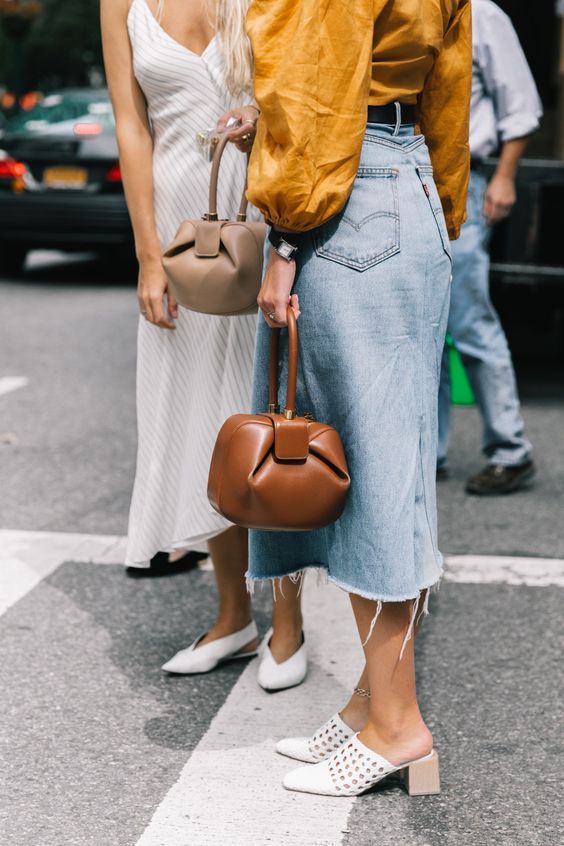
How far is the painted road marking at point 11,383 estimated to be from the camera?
6.79 metres

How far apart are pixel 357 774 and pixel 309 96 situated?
4.51 ft

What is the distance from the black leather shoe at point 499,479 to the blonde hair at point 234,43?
2345mm

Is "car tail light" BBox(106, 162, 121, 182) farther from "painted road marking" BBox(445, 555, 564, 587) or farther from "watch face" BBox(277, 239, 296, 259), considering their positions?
→ "watch face" BBox(277, 239, 296, 259)

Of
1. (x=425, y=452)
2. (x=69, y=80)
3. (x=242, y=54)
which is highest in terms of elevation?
(x=242, y=54)

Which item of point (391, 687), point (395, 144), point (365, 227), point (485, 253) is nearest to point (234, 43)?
point (395, 144)

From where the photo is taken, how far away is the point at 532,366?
24.6 feet

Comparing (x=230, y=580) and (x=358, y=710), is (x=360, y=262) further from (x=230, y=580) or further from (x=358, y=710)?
(x=230, y=580)

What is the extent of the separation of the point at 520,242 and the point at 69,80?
47.6 metres

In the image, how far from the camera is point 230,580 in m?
3.32

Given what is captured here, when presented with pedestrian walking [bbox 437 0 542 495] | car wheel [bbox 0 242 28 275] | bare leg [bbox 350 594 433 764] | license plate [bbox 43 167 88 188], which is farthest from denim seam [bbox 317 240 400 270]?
car wheel [bbox 0 242 28 275]

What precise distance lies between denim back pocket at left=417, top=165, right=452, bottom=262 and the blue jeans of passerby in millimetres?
2362

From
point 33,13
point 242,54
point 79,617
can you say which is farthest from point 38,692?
point 33,13

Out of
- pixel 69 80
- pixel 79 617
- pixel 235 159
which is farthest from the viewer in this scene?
pixel 69 80

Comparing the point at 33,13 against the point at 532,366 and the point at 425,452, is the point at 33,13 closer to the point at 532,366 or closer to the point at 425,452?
the point at 532,366
